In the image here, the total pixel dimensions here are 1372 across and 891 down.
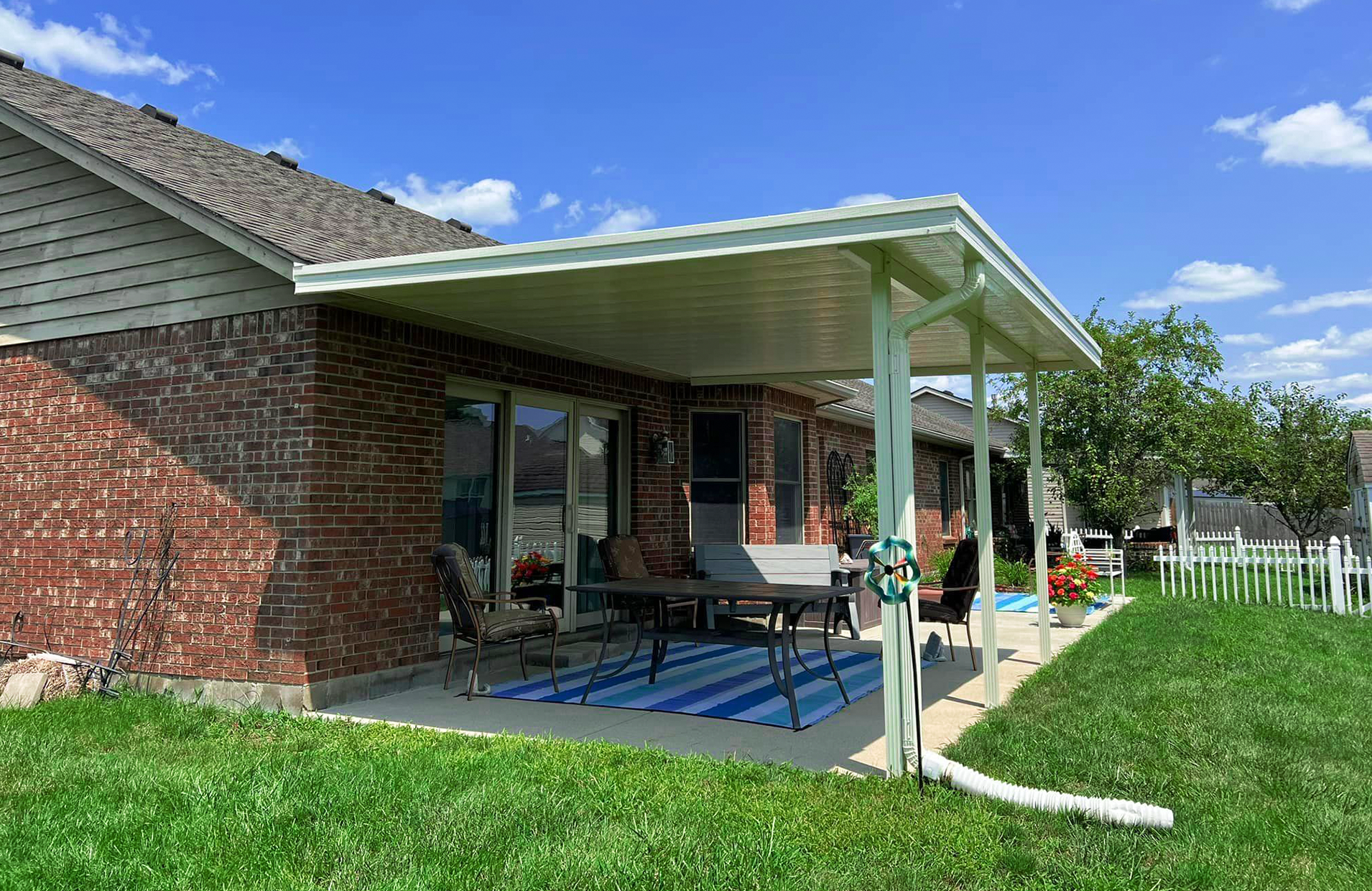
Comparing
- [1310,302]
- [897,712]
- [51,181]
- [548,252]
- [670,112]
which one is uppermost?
[1310,302]

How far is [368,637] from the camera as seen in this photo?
5867mm

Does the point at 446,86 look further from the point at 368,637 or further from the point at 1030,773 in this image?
the point at 1030,773

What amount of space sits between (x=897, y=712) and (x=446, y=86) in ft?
44.8

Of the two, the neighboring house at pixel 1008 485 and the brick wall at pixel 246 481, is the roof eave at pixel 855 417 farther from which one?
the brick wall at pixel 246 481

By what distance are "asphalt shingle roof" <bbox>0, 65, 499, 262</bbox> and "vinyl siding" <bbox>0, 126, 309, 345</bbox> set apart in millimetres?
320

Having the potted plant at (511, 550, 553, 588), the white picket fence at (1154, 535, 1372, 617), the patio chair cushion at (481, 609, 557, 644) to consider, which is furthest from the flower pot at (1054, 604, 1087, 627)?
the patio chair cushion at (481, 609, 557, 644)

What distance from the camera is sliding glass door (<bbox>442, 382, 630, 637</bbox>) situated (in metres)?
6.95

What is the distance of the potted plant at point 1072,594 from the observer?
982 cm

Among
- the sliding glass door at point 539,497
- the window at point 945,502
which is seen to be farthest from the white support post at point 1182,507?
the sliding glass door at point 539,497

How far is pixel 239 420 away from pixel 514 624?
89.3 inches

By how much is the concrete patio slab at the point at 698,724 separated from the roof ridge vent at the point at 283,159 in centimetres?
598

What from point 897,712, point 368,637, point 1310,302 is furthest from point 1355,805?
point 1310,302

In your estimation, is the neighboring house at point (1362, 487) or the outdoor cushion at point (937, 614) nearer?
the outdoor cushion at point (937, 614)

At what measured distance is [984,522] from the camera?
19.7ft
